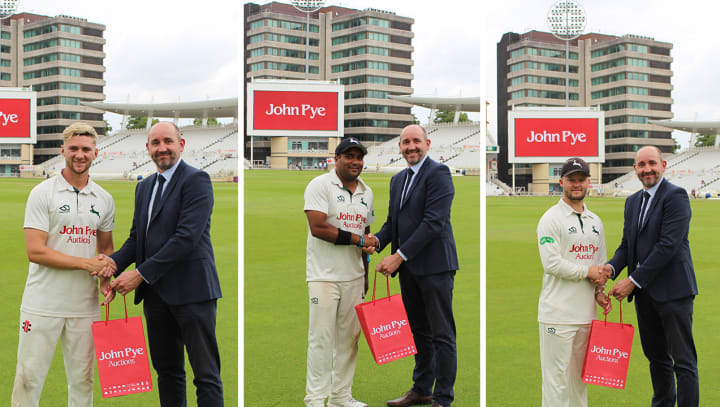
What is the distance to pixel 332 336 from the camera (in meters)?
3.50

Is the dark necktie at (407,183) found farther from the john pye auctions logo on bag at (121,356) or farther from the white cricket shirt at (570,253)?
the john pye auctions logo on bag at (121,356)

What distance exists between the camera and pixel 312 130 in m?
4.60

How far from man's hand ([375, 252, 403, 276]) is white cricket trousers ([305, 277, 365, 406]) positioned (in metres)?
0.20

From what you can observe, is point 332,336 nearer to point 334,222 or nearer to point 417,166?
point 334,222

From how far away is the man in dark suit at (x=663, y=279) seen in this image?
3.21 metres

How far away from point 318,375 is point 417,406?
67 centimetres

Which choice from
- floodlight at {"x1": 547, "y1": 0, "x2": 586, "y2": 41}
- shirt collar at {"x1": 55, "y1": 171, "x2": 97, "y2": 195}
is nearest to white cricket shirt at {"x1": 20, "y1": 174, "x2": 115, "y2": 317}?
shirt collar at {"x1": 55, "y1": 171, "x2": 97, "y2": 195}

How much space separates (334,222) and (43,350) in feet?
5.25

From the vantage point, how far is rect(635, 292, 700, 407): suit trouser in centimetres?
324

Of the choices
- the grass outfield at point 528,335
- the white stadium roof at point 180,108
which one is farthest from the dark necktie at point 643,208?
the white stadium roof at point 180,108

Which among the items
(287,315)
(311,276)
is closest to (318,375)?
(311,276)

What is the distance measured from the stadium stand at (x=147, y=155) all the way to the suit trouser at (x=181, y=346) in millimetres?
37425

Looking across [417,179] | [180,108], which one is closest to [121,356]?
[417,179]

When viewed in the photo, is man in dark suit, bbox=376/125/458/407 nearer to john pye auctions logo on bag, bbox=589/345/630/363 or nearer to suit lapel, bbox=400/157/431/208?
suit lapel, bbox=400/157/431/208
